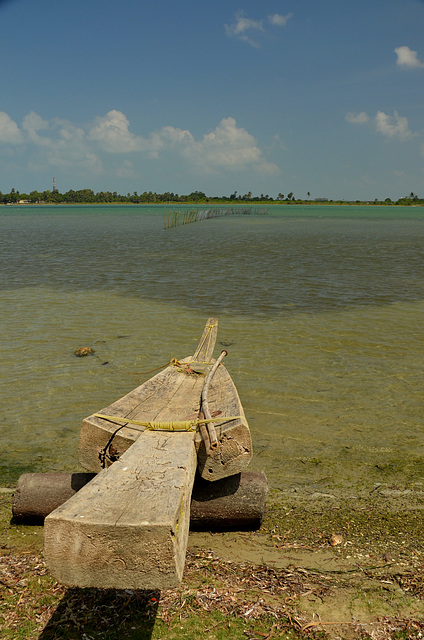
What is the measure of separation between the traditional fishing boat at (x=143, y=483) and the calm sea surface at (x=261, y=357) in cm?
158

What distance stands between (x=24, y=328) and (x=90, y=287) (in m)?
6.26

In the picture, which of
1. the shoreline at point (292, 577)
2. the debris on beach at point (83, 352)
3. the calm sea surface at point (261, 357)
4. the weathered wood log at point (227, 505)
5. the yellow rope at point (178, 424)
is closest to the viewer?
the shoreline at point (292, 577)

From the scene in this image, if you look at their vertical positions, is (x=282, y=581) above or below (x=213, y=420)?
below

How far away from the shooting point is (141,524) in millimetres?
2395

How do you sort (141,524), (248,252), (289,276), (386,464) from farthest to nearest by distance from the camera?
(248,252) → (289,276) → (386,464) → (141,524)

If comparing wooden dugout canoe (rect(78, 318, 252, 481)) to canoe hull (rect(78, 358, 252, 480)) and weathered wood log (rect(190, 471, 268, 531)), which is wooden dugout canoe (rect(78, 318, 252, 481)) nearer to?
canoe hull (rect(78, 358, 252, 480))

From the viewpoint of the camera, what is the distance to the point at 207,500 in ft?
14.0

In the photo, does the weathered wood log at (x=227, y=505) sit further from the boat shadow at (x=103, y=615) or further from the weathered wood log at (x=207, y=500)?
the boat shadow at (x=103, y=615)

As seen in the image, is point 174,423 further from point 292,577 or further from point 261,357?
point 261,357

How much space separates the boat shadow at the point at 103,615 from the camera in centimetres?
310

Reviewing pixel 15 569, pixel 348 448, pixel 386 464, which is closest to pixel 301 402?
pixel 348 448

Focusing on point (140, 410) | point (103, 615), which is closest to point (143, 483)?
point (103, 615)

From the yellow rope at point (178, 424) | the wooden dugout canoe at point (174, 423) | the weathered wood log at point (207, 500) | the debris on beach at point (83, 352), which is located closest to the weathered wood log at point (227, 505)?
the weathered wood log at point (207, 500)

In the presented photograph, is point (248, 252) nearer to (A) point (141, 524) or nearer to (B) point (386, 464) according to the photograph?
(B) point (386, 464)
